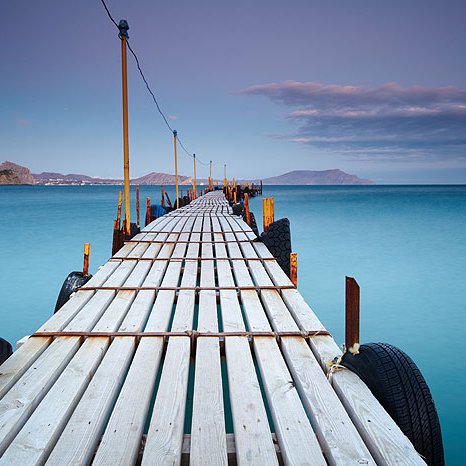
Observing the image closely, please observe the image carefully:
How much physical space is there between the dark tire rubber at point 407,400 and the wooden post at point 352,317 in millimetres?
191

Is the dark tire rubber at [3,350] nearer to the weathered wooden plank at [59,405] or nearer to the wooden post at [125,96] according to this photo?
the weathered wooden plank at [59,405]

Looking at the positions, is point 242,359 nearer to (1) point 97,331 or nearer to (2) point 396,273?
(1) point 97,331

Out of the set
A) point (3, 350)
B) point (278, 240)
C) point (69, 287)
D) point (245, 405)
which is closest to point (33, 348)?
point (3, 350)

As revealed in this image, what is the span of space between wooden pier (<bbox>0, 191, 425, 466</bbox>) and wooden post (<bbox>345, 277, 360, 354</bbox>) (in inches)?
6.7

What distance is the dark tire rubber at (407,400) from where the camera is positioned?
2.30m

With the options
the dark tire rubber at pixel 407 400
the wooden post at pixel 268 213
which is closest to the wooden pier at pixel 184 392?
the dark tire rubber at pixel 407 400

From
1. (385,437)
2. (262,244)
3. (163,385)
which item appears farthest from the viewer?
(262,244)

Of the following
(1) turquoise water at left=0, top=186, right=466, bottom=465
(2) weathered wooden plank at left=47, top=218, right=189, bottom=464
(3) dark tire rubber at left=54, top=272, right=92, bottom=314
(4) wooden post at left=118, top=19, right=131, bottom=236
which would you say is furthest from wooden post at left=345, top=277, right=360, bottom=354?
(4) wooden post at left=118, top=19, right=131, bottom=236

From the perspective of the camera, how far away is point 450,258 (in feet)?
51.1

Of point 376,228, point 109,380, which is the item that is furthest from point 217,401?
point 376,228

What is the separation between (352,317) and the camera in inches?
109

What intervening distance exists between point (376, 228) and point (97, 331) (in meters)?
25.2

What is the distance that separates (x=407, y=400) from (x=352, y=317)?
634mm

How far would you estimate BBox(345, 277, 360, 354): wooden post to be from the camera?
8.75 feet
